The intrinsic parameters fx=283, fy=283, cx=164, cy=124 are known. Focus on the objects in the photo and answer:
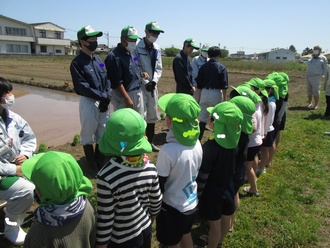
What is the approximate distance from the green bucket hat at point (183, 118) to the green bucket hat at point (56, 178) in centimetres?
93

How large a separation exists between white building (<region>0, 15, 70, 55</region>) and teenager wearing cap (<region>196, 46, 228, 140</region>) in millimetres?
54223

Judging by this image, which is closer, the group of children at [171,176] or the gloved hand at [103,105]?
the group of children at [171,176]

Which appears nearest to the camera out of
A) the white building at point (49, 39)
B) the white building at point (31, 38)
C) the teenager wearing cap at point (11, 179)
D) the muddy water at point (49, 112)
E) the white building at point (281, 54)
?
the teenager wearing cap at point (11, 179)

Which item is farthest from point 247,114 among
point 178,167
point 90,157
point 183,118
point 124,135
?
point 90,157

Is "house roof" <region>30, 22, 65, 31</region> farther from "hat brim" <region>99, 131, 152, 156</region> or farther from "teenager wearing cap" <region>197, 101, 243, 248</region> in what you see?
"hat brim" <region>99, 131, 152, 156</region>

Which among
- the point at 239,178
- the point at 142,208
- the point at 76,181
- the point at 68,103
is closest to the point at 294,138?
the point at 239,178

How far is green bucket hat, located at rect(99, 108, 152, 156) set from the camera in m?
1.86

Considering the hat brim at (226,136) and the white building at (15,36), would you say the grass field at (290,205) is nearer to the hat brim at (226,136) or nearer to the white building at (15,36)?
the hat brim at (226,136)

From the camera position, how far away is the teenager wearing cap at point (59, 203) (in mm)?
1598

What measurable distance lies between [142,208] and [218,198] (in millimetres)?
943

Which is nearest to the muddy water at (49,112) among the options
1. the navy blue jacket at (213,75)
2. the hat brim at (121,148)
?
the navy blue jacket at (213,75)

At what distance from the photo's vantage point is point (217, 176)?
2711mm

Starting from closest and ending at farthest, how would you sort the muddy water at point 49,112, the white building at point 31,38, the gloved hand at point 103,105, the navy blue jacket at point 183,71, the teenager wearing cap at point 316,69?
the gloved hand at point 103,105 < the navy blue jacket at point 183,71 < the muddy water at point 49,112 < the teenager wearing cap at point 316,69 < the white building at point 31,38

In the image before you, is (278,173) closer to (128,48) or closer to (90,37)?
(128,48)
